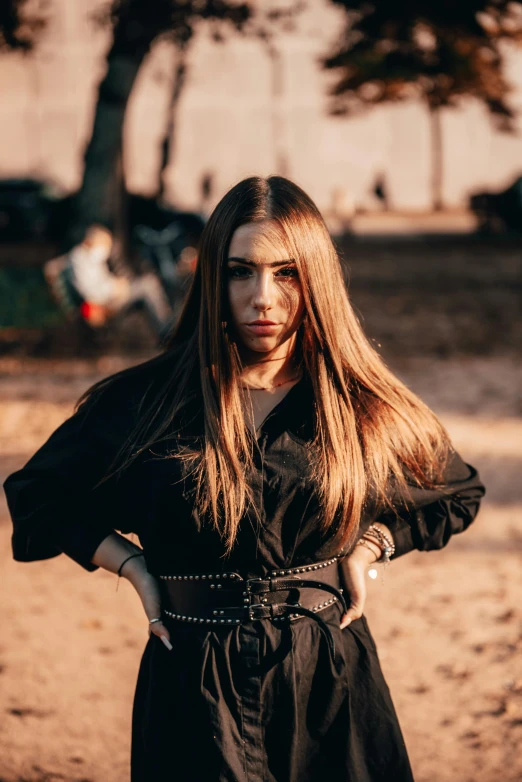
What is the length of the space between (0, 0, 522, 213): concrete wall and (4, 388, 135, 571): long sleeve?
3009 cm

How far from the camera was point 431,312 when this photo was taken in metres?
12.9

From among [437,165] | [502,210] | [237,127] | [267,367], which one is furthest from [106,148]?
[437,165]

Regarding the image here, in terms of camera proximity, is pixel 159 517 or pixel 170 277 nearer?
pixel 159 517

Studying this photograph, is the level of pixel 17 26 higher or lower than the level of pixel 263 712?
higher

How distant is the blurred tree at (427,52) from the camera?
13.3m

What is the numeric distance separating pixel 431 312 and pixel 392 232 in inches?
500

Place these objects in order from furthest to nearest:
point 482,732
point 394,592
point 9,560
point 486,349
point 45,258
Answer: point 45,258 < point 486,349 < point 9,560 < point 394,592 < point 482,732

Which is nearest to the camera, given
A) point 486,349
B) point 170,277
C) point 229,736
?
point 229,736

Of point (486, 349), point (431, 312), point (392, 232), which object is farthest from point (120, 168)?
point (392, 232)

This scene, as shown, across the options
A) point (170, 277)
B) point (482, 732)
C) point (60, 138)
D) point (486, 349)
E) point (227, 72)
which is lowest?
point (482, 732)

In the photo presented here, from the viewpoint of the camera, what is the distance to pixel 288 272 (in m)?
2.09

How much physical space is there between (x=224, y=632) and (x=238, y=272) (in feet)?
2.52

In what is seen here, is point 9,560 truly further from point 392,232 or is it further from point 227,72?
point 227,72

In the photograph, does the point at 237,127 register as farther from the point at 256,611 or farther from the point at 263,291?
the point at 256,611
